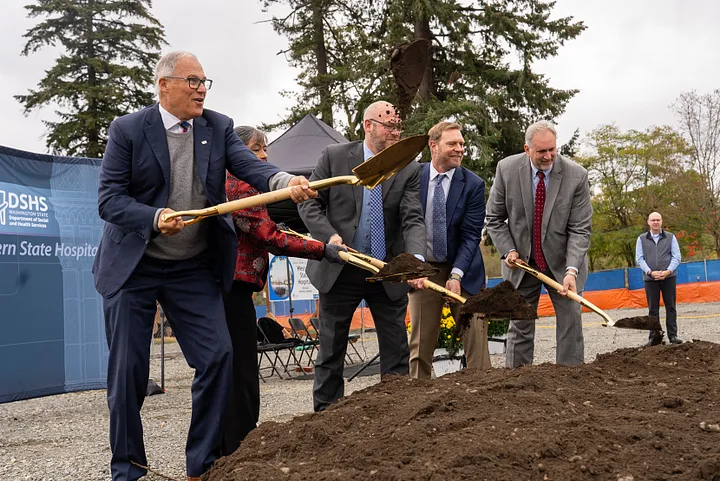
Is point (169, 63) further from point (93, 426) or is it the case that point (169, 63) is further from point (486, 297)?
point (93, 426)

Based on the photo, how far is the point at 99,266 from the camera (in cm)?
353

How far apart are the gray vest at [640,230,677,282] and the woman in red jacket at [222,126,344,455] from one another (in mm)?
8457

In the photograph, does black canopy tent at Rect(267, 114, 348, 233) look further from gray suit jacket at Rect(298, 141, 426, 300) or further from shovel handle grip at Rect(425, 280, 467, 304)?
shovel handle grip at Rect(425, 280, 467, 304)

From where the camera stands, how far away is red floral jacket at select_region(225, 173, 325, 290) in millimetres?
4160

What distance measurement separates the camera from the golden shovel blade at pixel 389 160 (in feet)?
10.4

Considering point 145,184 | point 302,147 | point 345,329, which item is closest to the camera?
point 145,184

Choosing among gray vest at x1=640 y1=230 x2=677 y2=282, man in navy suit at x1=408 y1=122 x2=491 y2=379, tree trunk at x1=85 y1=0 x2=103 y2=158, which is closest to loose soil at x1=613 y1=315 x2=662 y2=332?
man in navy suit at x1=408 y1=122 x2=491 y2=379

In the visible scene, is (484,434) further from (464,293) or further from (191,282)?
(464,293)

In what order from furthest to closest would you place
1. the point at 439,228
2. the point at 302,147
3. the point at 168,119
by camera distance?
the point at 302,147 < the point at 439,228 < the point at 168,119

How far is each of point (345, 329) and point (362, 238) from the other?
606 millimetres

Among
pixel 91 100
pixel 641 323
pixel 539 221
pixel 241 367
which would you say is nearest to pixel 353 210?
pixel 241 367

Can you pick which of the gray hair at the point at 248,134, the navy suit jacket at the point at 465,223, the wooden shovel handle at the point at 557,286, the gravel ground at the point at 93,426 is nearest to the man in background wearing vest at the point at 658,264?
the gravel ground at the point at 93,426

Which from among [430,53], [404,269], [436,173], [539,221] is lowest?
[404,269]

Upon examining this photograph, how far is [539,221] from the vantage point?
5301 millimetres
